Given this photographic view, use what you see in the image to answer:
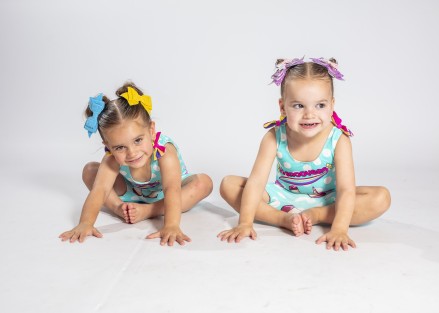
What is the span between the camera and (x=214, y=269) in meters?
2.01

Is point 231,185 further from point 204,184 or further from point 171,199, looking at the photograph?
point 171,199

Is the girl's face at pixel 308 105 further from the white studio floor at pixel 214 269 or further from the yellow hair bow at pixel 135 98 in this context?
the yellow hair bow at pixel 135 98

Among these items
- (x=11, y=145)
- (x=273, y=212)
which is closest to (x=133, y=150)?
(x=273, y=212)

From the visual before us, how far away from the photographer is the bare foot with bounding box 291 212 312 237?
7.67 ft

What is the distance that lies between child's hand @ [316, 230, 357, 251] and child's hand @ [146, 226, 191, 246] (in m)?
0.53

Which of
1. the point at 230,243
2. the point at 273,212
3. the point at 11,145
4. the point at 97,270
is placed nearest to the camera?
the point at 97,270

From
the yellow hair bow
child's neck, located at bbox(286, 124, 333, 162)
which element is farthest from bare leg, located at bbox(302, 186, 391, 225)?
the yellow hair bow

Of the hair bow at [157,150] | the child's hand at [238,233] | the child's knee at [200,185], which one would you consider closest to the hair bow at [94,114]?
the hair bow at [157,150]

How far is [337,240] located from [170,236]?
64 centimetres

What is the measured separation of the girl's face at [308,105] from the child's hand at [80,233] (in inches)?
35.8

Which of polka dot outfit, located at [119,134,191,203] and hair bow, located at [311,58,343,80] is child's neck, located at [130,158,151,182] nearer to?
polka dot outfit, located at [119,134,191,203]

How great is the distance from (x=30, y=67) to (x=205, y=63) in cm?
124

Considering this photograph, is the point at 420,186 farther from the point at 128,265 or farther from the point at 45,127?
the point at 45,127

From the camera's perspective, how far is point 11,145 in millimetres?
3984
